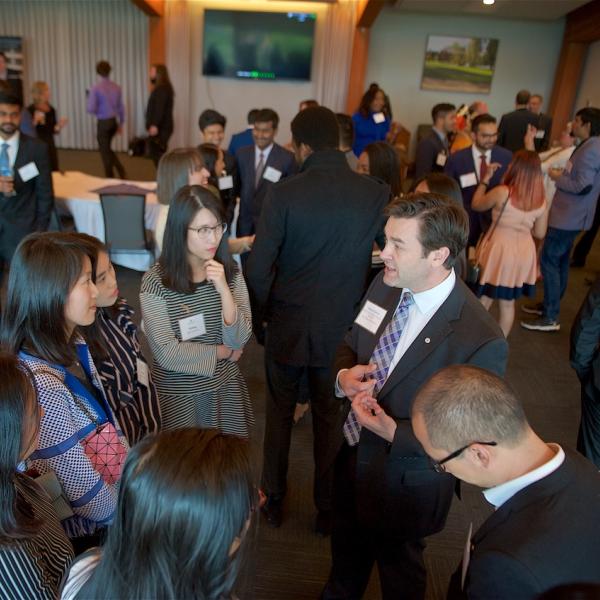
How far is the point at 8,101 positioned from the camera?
138 inches

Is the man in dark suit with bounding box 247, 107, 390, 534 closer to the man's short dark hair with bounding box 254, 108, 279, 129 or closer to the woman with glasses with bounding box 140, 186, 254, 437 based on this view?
the woman with glasses with bounding box 140, 186, 254, 437

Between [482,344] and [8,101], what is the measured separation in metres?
3.54

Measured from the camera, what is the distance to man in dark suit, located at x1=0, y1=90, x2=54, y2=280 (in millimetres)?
3541

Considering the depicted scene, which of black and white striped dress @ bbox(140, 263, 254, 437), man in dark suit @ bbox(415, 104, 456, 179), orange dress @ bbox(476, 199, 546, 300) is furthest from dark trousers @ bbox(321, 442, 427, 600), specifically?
man in dark suit @ bbox(415, 104, 456, 179)

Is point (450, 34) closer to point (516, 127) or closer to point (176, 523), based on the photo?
point (516, 127)

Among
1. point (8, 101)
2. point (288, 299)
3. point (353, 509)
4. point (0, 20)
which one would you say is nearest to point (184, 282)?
point (288, 299)

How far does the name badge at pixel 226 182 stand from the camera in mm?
3721

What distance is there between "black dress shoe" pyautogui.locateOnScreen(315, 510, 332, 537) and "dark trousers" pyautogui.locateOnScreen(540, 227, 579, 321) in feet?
10.2

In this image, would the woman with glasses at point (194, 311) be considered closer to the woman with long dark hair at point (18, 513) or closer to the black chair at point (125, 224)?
the woman with long dark hair at point (18, 513)

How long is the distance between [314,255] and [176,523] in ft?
4.54

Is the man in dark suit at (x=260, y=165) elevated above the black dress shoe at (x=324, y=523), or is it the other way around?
the man in dark suit at (x=260, y=165)

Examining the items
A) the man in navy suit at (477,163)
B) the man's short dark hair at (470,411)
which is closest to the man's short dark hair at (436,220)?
the man's short dark hair at (470,411)

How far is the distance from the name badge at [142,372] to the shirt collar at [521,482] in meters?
1.13

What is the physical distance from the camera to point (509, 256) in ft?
11.4
